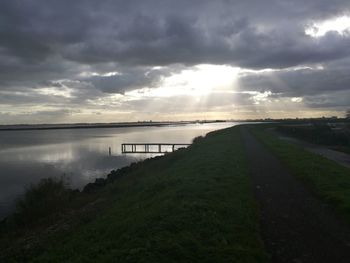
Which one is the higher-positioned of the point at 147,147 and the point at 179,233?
the point at 179,233

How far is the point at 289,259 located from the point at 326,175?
397 inches

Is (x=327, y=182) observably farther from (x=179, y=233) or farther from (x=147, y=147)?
(x=147, y=147)

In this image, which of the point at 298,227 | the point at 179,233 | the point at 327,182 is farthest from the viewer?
the point at 327,182

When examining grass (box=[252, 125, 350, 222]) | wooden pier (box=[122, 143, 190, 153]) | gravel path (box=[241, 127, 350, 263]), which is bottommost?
wooden pier (box=[122, 143, 190, 153])

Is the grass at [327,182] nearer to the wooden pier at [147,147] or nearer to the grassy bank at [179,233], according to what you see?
the grassy bank at [179,233]

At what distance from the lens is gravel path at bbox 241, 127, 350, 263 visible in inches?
292

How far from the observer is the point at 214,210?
10.5 meters

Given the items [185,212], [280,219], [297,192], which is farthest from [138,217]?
[297,192]

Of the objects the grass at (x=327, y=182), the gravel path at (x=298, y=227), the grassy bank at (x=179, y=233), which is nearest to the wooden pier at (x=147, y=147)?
the grass at (x=327, y=182)

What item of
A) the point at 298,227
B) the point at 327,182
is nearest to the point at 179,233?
the point at 298,227

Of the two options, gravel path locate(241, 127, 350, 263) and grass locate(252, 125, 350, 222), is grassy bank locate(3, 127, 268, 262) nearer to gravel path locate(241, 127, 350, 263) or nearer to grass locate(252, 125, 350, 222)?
gravel path locate(241, 127, 350, 263)

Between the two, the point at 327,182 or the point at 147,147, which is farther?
the point at 147,147

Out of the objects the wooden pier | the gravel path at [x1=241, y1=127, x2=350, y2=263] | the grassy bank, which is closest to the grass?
the gravel path at [x1=241, y1=127, x2=350, y2=263]

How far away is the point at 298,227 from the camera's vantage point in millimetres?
9102
